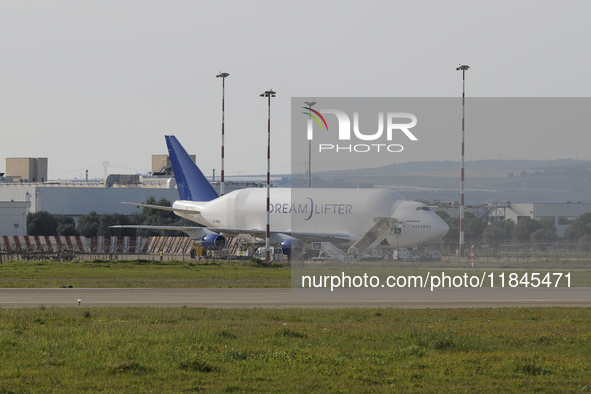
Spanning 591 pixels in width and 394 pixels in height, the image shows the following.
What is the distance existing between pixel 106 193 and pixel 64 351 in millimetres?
112090

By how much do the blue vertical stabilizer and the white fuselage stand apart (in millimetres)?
2348

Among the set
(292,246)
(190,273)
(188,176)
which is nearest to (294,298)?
(190,273)

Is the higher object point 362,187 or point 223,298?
point 362,187

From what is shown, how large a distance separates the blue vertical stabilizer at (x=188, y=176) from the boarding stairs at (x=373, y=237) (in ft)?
70.3

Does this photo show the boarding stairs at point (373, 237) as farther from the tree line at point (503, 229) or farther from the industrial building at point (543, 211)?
the industrial building at point (543, 211)

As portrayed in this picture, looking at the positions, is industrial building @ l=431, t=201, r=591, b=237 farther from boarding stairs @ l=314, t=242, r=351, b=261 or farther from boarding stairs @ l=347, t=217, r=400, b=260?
boarding stairs @ l=314, t=242, r=351, b=261

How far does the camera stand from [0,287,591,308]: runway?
1120 inches

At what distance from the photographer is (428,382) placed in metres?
13.3

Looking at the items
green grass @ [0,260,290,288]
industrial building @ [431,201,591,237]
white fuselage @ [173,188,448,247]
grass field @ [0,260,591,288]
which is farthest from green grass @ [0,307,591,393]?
industrial building @ [431,201,591,237]

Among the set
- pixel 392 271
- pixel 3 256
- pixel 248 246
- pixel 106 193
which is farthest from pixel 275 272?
pixel 106 193

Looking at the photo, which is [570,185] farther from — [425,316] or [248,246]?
[425,316]

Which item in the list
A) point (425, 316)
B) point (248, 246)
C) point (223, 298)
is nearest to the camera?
point (425, 316)

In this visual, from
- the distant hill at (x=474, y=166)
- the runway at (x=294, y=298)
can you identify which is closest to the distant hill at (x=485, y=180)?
the distant hill at (x=474, y=166)

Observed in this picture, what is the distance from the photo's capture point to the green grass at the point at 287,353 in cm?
1303
